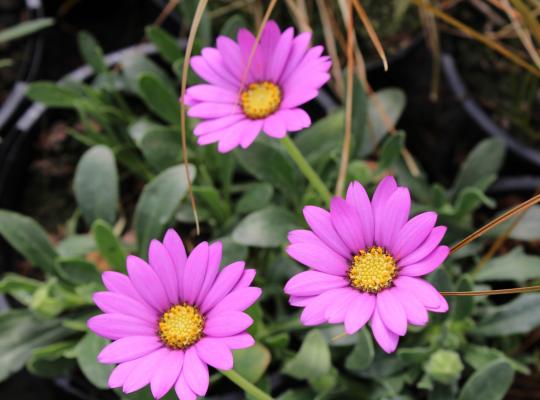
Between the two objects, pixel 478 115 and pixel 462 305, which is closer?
pixel 462 305

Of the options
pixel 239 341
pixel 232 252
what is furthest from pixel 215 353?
pixel 232 252

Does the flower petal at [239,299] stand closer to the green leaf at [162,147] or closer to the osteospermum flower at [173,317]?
the osteospermum flower at [173,317]

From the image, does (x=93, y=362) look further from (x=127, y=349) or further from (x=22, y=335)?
(x=127, y=349)

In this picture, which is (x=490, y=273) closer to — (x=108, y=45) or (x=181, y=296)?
(x=181, y=296)

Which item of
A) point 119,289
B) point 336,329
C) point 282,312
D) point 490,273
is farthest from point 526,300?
point 119,289

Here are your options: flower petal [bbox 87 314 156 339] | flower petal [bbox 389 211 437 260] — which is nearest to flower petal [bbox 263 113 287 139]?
flower petal [bbox 389 211 437 260]

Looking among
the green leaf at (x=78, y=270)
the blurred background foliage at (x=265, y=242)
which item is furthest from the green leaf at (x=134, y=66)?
the green leaf at (x=78, y=270)
